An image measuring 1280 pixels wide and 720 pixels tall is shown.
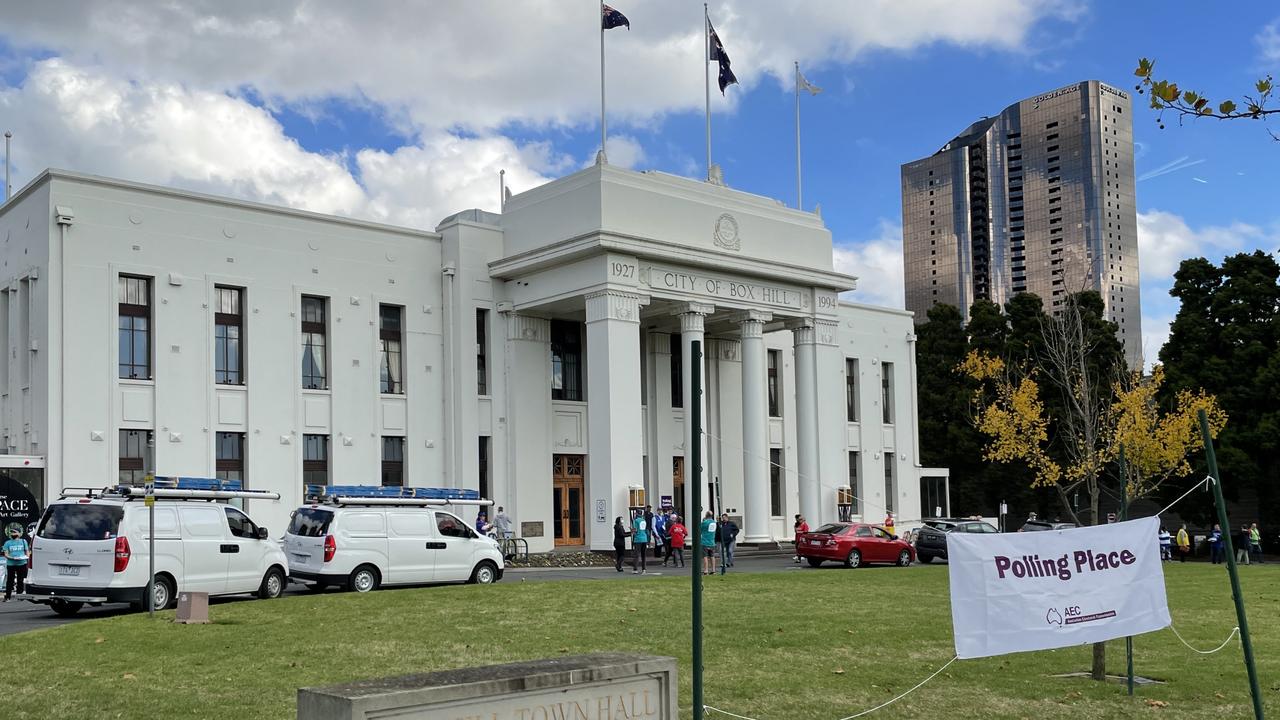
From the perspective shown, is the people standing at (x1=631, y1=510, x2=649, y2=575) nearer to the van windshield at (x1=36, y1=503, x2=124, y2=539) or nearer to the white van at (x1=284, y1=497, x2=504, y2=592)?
the white van at (x1=284, y1=497, x2=504, y2=592)

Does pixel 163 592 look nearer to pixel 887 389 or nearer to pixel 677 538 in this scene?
pixel 677 538

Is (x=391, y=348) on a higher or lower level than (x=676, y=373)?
higher

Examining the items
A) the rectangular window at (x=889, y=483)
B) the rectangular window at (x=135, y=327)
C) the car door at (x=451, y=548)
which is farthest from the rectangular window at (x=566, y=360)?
the rectangular window at (x=889, y=483)

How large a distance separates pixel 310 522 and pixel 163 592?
14.9ft

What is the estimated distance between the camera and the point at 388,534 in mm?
25688

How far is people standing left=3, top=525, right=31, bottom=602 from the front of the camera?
976 inches

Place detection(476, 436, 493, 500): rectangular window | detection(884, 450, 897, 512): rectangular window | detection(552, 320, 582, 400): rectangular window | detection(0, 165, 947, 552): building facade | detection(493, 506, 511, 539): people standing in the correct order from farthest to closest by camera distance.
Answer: detection(884, 450, 897, 512): rectangular window
detection(552, 320, 582, 400): rectangular window
detection(476, 436, 493, 500): rectangular window
detection(493, 506, 511, 539): people standing
detection(0, 165, 947, 552): building facade

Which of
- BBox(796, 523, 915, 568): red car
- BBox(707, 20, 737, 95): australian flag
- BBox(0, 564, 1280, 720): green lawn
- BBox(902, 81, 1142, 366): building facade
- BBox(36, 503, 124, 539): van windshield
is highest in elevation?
BBox(902, 81, 1142, 366): building facade

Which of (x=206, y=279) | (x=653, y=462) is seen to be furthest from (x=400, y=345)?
(x=653, y=462)

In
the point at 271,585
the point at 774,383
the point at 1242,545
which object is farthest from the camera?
the point at 774,383

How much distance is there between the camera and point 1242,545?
44.9 metres

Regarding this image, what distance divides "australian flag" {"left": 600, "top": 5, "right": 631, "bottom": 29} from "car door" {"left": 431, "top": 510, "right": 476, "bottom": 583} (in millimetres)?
21440

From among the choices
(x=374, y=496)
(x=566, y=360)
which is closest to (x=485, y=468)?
(x=566, y=360)

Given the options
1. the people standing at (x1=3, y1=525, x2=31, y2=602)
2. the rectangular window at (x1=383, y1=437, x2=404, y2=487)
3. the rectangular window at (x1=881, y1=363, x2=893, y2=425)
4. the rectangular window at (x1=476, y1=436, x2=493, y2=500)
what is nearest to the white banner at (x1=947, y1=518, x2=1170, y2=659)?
the people standing at (x1=3, y1=525, x2=31, y2=602)
